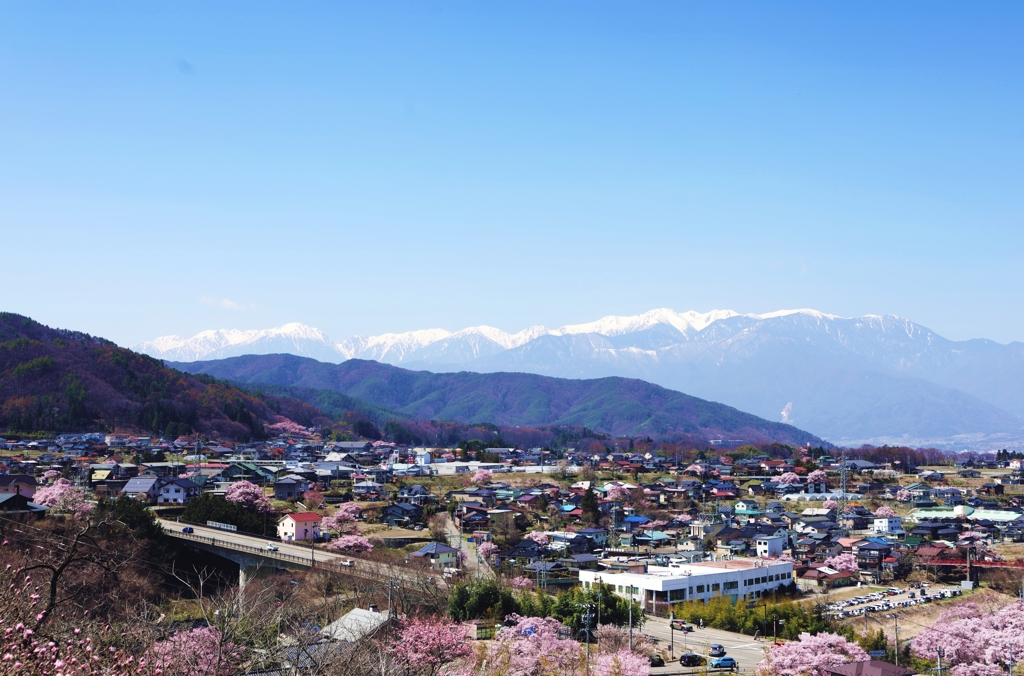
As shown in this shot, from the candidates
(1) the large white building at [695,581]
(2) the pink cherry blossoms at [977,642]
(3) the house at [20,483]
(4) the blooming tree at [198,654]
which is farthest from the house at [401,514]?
(4) the blooming tree at [198,654]

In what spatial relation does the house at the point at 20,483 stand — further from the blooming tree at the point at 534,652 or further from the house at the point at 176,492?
the blooming tree at the point at 534,652

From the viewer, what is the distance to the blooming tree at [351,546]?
35594 mm

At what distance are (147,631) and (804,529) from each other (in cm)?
3686

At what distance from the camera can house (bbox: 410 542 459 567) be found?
34469mm

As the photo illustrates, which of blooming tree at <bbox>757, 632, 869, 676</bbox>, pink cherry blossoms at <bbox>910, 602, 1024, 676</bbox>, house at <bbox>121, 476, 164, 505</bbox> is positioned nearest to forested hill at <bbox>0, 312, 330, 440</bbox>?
house at <bbox>121, 476, 164, 505</bbox>

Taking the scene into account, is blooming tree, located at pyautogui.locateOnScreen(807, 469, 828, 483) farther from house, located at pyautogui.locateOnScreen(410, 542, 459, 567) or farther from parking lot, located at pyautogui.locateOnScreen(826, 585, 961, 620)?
house, located at pyautogui.locateOnScreen(410, 542, 459, 567)

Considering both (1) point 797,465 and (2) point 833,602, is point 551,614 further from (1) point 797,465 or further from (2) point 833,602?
(1) point 797,465

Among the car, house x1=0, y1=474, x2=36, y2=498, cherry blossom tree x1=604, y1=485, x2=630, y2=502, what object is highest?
house x1=0, y1=474, x2=36, y2=498

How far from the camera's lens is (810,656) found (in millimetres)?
21500

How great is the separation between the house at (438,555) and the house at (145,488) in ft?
48.1

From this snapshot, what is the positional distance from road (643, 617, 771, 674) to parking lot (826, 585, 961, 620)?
411cm

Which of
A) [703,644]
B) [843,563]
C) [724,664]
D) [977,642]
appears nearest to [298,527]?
[703,644]

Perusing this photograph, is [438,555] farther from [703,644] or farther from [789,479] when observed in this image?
[789,479]

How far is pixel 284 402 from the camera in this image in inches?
4407
